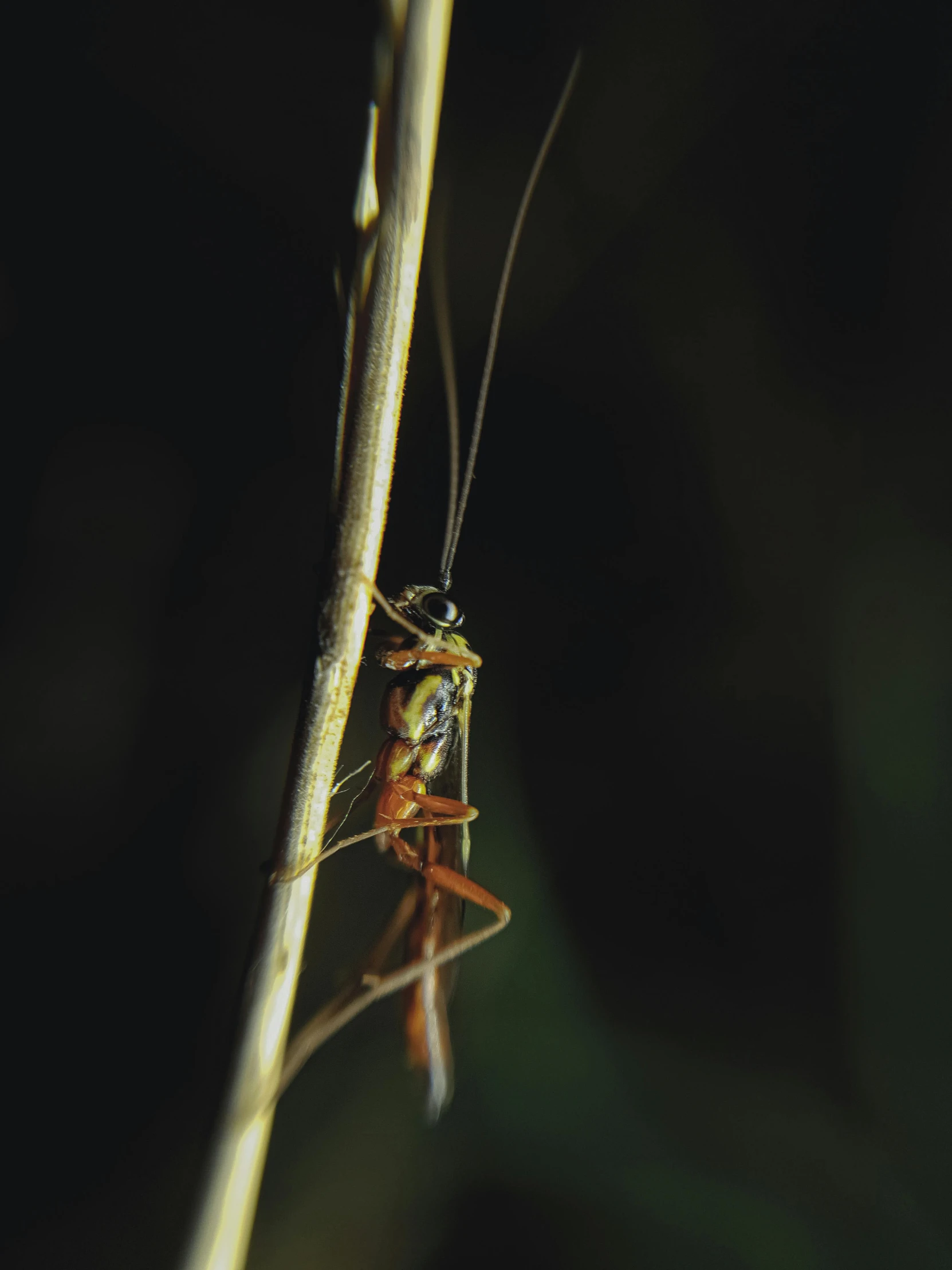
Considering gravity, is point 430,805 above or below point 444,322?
below

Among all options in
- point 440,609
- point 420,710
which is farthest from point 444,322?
point 420,710

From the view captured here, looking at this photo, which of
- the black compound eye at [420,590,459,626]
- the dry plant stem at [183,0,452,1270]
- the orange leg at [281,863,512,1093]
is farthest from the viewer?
the black compound eye at [420,590,459,626]

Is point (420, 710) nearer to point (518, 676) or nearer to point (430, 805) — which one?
point (430, 805)

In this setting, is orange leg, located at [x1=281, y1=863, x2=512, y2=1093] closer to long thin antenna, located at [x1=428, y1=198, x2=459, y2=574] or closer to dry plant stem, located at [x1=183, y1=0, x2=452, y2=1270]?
dry plant stem, located at [x1=183, y1=0, x2=452, y2=1270]

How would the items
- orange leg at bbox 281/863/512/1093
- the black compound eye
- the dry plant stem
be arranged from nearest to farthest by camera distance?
the dry plant stem
orange leg at bbox 281/863/512/1093
the black compound eye

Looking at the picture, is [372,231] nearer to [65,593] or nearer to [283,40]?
[283,40]

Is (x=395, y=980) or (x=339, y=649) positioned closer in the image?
(x=339, y=649)

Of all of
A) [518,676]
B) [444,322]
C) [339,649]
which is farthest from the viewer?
[518,676]

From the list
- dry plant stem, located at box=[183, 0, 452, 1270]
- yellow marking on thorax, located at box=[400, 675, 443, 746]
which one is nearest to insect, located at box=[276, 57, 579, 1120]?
yellow marking on thorax, located at box=[400, 675, 443, 746]
